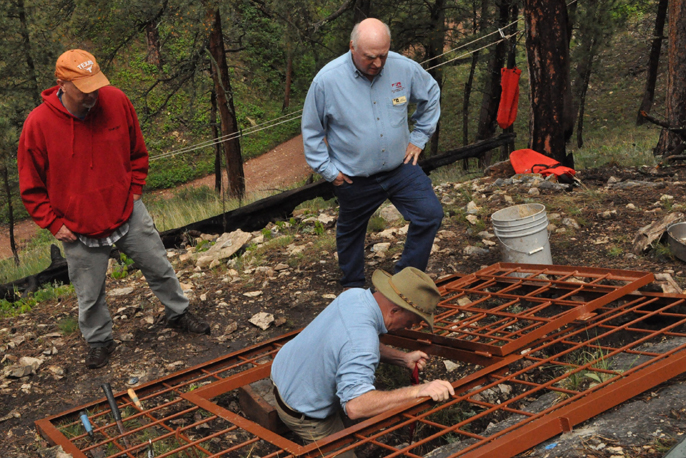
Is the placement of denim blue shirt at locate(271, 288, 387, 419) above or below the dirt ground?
above

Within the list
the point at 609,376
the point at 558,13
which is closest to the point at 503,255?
the point at 609,376

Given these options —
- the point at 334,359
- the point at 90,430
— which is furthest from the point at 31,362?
the point at 334,359

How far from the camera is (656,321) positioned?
4.26m

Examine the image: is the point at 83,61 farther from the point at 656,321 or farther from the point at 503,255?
the point at 656,321

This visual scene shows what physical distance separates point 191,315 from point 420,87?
252 centimetres

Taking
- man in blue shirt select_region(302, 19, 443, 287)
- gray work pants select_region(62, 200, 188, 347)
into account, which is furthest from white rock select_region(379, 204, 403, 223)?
gray work pants select_region(62, 200, 188, 347)

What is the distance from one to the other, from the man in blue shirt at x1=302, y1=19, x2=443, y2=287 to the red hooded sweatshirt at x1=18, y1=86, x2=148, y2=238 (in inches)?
52.1

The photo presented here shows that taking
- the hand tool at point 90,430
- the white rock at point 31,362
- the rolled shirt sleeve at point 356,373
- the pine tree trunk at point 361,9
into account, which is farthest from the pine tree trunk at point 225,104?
the rolled shirt sleeve at point 356,373

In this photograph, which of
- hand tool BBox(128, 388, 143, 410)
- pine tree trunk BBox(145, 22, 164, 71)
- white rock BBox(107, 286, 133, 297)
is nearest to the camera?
hand tool BBox(128, 388, 143, 410)

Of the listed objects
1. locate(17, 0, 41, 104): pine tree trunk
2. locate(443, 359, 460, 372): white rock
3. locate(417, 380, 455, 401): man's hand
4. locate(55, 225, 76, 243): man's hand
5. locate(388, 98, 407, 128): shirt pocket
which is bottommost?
locate(443, 359, 460, 372): white rock

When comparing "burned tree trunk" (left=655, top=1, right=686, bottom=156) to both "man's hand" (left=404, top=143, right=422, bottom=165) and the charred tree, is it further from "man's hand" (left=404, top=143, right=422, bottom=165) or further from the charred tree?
"man's hand" (left=404, top=143, right=422, bottom=165)

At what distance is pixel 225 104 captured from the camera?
1142 centimetres

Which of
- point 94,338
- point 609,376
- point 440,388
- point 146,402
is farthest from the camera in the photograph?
point 94,338

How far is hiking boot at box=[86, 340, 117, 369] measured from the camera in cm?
465
